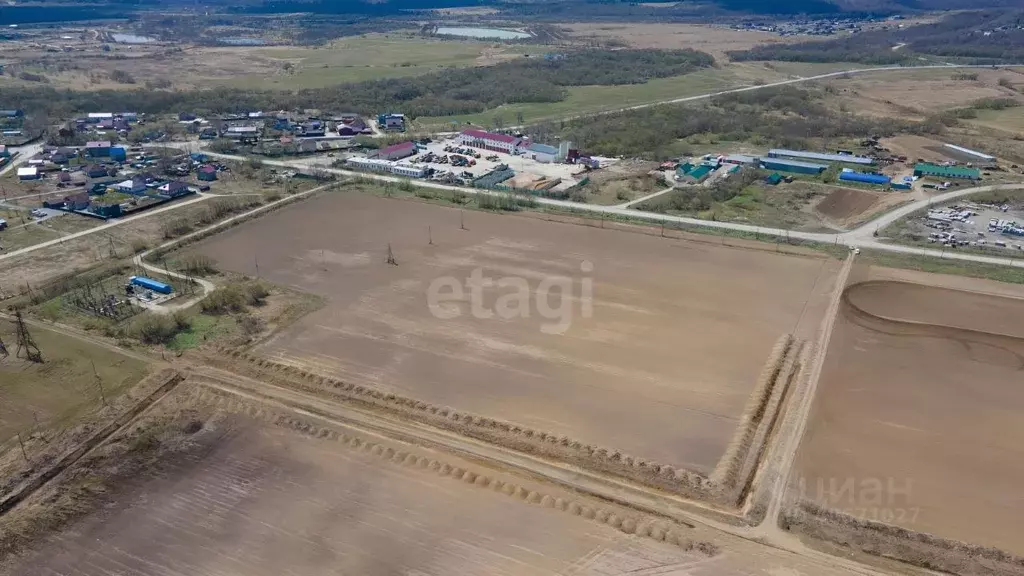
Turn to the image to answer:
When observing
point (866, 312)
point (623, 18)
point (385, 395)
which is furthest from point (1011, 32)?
point (385, 395)

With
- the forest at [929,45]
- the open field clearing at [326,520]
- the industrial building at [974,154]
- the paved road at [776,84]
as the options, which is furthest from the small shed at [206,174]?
the forest at [929,45]

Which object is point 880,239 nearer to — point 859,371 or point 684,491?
point 859,371

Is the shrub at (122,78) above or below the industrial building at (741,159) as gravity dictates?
above

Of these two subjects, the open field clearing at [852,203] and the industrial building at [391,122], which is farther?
the industrial building at [391,122]

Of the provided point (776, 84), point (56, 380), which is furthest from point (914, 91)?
point (56, 380)

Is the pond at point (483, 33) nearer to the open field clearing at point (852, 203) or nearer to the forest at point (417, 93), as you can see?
the forest at point (417, 93)

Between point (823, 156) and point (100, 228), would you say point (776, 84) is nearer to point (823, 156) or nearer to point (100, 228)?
point (823, 156)
